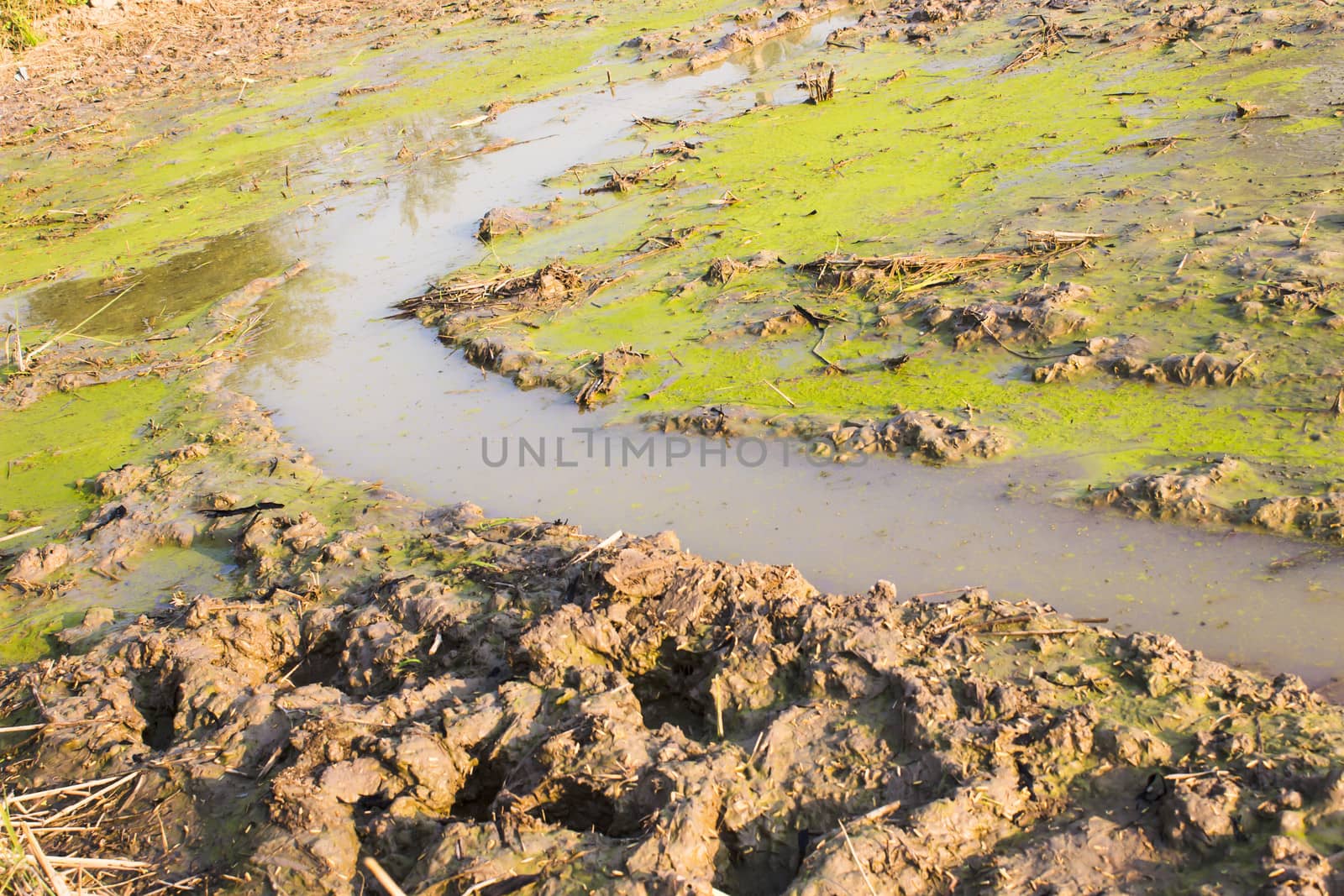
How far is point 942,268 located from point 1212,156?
98.8 inches

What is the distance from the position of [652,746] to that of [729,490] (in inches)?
81.2

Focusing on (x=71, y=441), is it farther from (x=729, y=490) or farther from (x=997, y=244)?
(x=997, y=244)

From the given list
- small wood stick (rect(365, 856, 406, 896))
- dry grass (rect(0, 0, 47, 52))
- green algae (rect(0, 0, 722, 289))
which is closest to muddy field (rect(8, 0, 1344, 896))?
small wood stick (rect(365, 856, 406, 896))

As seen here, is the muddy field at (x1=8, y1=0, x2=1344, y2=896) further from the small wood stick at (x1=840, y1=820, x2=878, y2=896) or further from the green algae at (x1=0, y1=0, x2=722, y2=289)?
the green algae at (x1=0, y1=0, x2=722, y2=289)

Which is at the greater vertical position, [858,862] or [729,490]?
[858,862]

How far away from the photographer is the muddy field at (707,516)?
105 inches

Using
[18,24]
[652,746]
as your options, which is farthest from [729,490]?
[18,24]

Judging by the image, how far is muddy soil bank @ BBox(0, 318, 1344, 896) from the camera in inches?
97.4

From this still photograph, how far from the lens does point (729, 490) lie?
482 cm

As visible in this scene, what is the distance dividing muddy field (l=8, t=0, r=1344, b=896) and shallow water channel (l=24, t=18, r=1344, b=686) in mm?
73

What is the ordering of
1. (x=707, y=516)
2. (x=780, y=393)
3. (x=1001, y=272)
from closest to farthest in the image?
(x=707, y=516)
(x=780, y=393)
(x=1001, y=272)

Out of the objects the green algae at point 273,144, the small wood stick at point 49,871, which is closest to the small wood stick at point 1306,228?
the small wood stick at point 49,871

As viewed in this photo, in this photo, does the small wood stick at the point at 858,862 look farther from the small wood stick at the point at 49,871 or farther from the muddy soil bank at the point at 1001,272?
the muddy soil bank at the point at 1001,272

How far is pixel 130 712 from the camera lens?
3.61m
